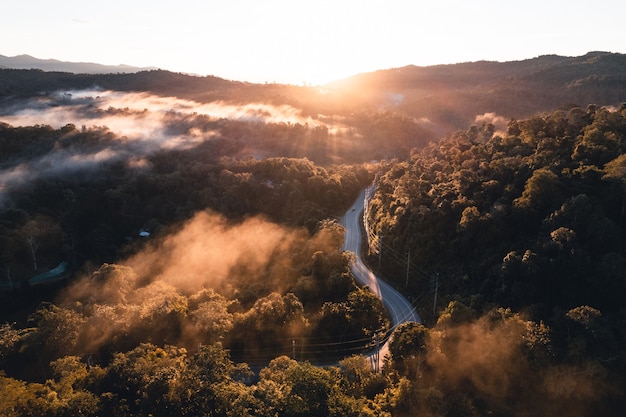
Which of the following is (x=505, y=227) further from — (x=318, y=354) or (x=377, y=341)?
(x=318, y=354)

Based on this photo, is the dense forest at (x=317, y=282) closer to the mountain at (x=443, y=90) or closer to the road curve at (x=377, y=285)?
the road curve at (x=377, y=285)

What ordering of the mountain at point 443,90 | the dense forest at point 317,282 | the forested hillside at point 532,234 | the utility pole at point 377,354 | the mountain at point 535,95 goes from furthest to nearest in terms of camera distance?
the mountain at point 443,90
the mountain at point 535,95
the utility pole at point 377,354
the forested hillside at point 532,234
the dense forest at point 317,282

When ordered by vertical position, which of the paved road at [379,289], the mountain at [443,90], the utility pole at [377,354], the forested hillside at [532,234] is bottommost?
the utility pole at [377,354]

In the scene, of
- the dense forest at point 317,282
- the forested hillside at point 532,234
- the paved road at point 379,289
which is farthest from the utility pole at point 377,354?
the forested hillside at point 532,234

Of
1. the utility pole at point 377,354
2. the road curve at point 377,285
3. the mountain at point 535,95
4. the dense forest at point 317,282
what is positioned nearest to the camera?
the dense forest at point 317,282

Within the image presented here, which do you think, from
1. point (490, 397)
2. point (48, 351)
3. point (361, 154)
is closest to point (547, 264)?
point (490, 397)

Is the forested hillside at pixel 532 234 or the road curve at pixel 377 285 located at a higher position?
the forested hillside at pixel 532 234

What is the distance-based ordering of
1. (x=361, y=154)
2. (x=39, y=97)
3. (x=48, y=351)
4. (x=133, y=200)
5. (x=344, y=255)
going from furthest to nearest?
(x=39, y=97), (x=361, y=154), (x=133, y=200), (x=344, y=255), (x=48, y=351)

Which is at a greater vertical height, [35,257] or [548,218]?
[548,218]

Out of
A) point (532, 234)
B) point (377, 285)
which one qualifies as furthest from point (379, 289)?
point (532, 234)
